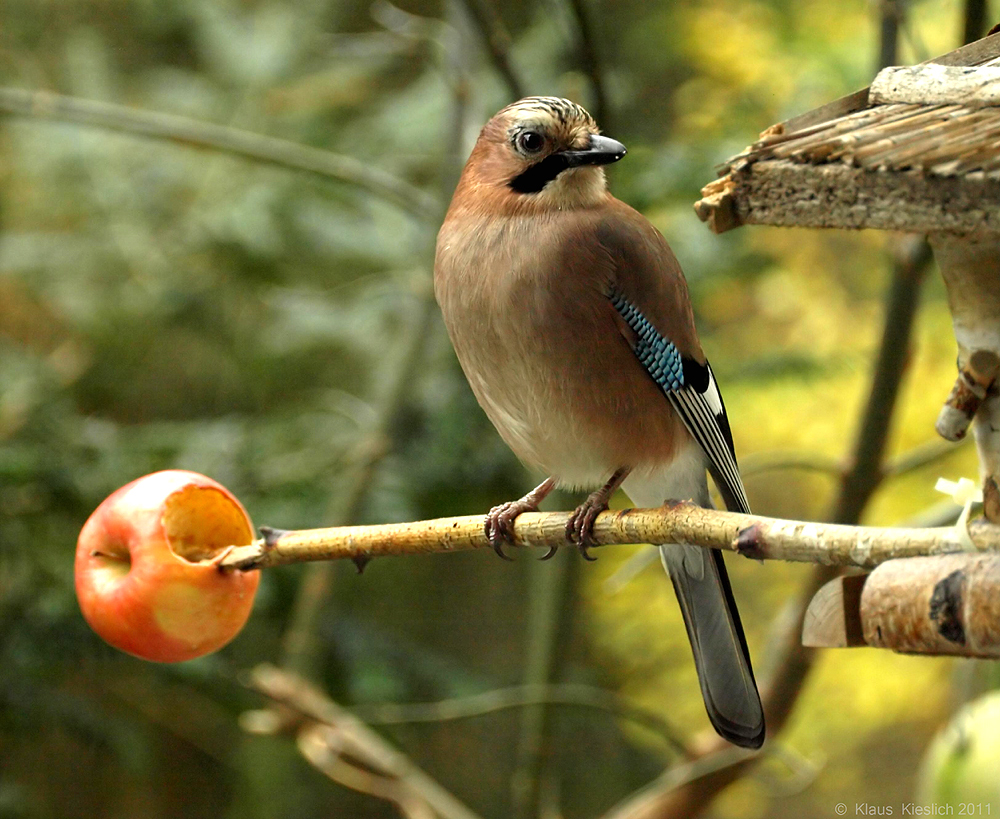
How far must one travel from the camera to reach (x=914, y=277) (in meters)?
2.23

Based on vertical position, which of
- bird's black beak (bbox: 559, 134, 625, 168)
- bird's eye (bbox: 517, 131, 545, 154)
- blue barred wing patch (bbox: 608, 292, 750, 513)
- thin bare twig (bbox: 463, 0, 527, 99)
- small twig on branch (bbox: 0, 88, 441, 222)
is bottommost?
blue barred wing patch (bbox: 608, 292, 750, 513)

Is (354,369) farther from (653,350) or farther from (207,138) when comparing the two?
(653,350)

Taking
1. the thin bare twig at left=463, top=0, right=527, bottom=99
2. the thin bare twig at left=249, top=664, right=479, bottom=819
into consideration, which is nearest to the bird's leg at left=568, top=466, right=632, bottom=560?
the thin bare twig at left=249, top=664, right=479, bottom=819

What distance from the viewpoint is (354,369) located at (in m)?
4.25

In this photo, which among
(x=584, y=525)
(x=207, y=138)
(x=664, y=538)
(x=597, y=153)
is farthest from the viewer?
(x=207, y=138)

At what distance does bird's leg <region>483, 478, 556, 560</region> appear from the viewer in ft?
4.84

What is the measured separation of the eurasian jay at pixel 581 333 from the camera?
62.6 inches

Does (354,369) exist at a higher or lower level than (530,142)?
higher

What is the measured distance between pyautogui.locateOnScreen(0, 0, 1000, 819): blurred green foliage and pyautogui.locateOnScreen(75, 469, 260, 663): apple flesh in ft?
3.90

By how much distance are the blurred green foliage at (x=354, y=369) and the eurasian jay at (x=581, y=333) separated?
80 cm

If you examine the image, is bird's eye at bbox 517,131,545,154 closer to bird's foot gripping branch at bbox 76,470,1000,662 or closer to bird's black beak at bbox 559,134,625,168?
bird's black beak at bbox 559,134,625,168

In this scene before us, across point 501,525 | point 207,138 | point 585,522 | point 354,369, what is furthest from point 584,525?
point 354,369

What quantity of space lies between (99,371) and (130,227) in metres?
0.50

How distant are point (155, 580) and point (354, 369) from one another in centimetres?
289
